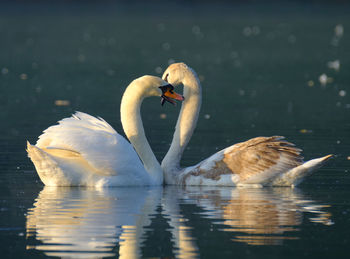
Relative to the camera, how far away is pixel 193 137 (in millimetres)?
16969

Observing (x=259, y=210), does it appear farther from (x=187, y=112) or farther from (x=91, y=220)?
(x=187, y=112)

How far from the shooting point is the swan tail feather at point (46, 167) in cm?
1227

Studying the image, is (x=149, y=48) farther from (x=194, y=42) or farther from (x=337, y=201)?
(x=337, y=201)

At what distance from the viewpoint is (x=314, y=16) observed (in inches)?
2576

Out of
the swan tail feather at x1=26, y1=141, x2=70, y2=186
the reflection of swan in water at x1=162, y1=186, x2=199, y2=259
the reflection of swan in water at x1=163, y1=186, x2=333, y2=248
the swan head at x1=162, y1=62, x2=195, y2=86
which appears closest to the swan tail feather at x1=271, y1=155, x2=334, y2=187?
the reflection of swan in water at x1=163, y1=186, x2=333, y2=248

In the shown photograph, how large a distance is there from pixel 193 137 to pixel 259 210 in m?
5.85

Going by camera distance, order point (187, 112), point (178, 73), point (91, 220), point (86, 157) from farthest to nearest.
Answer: point (187, 112)
point (178, 73)
point (86, 157)
point (91, 220)

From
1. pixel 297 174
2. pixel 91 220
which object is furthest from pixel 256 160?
pixel 91 220

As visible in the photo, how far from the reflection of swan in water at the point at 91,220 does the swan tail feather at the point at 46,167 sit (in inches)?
4.8

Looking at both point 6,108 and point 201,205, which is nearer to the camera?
point 201,205

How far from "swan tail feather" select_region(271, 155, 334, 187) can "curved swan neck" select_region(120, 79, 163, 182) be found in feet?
5.55

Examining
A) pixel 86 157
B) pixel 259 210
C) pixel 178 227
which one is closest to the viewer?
pixel 178 227

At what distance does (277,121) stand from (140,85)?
20.3ft

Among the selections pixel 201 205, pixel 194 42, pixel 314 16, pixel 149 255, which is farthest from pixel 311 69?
pixel 314 16
